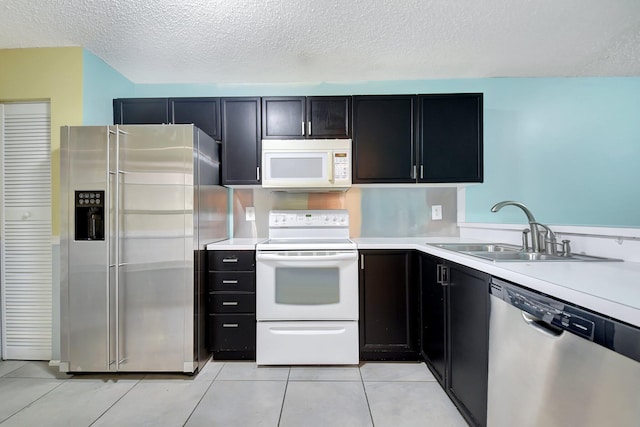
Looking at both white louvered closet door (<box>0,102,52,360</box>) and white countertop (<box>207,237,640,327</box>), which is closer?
white countertop (<box>207,237,640,327</box>)

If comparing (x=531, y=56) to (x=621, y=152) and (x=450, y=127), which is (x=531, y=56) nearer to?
(x=450, y=127)

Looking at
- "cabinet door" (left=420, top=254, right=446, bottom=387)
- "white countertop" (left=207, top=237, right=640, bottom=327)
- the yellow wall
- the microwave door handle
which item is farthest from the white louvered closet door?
"white countertop" (left=207, top=237, right=640, bottom=327)

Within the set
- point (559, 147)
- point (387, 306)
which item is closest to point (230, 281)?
point (387, 306)

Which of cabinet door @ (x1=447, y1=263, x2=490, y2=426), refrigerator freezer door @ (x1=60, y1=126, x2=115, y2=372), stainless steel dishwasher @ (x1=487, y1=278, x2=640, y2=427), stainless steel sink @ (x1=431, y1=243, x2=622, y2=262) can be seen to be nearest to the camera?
stainless steel dishwasher @ (x1=487, y1=278, x2=640, y2=427)

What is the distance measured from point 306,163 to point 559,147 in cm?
232

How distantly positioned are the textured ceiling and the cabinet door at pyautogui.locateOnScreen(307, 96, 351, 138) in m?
0.31

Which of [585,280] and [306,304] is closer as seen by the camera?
[585,280]

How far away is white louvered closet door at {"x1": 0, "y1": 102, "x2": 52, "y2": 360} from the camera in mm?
2207

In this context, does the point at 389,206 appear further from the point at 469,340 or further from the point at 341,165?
the point at 469,340

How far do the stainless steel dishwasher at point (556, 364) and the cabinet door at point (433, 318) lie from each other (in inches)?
20.7

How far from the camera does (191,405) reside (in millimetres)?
1668

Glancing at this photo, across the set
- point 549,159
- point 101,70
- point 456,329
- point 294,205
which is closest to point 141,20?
point 101,70

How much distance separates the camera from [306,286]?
81.4 inches

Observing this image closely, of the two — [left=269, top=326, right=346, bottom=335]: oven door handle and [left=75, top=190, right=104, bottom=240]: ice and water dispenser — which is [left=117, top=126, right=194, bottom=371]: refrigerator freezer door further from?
[left=269, top=326, right=346, bottom=335]: oven door handle
